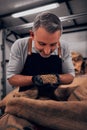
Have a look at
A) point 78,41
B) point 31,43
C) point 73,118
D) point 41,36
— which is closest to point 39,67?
point 31,43

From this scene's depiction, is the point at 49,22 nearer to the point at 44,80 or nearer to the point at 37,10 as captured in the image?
the point at 44,80

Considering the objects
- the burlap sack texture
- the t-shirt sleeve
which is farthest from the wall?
the burlap sack texture

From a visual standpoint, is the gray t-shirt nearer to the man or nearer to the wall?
the man

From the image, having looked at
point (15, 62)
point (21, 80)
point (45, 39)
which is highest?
point (45, 39)

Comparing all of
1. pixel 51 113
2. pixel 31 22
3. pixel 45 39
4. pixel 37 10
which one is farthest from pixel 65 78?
pixel 31 22

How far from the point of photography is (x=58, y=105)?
0.85 metres

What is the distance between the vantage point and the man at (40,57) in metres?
1.09

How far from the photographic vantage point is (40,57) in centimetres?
129

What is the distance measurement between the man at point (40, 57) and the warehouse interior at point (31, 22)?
11.1 ft

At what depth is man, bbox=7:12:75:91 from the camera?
1.09 meters

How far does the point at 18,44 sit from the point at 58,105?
1.98 ft

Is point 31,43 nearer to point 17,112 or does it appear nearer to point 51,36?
point 51,36

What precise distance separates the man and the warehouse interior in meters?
3.40

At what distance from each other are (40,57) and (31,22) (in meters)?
4.86
